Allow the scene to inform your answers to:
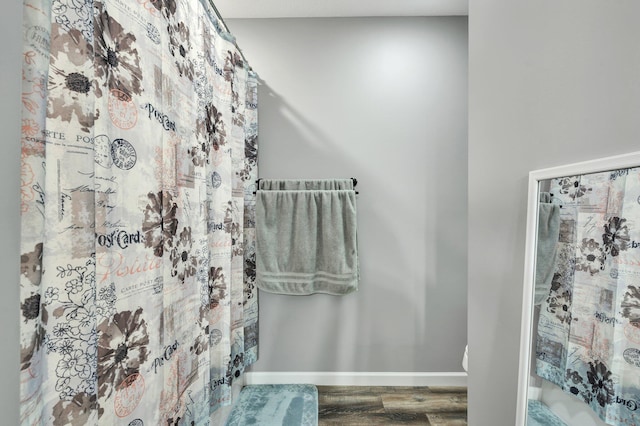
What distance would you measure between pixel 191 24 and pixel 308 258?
4.74 ft

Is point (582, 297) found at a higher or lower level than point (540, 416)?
higher

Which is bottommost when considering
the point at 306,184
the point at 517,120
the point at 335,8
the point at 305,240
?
the point at 305,240

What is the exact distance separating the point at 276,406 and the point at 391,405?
726mm

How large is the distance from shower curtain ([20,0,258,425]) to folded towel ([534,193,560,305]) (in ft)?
3.37

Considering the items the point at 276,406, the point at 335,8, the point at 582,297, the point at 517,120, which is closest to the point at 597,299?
the point at 582,297

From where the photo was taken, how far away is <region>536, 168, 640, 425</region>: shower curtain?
1.68ft

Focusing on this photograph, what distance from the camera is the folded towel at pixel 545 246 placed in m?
0.69

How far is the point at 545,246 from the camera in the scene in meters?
0.71

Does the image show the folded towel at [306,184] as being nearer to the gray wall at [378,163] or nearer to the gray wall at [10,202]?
the gray wall at [378,163]

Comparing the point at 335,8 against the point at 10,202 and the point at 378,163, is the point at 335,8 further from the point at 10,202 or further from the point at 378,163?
the point at 10,202

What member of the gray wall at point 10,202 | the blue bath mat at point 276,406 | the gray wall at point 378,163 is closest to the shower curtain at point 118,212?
the gray wall at point 10,202

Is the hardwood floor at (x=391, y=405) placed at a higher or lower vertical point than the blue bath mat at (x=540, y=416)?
lower

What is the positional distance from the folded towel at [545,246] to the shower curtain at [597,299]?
13mm

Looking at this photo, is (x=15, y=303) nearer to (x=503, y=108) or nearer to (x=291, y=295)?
(x=503, y=108)
